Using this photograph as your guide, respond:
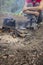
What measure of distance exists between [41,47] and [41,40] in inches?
16.9

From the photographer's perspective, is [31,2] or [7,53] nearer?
[7,53]

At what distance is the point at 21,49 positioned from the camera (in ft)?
10.5

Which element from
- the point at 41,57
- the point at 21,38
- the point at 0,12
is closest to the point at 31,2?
the point at 21,38

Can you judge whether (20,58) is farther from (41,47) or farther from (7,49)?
(41,47)

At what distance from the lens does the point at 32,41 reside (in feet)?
12.1

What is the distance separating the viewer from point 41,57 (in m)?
2.93

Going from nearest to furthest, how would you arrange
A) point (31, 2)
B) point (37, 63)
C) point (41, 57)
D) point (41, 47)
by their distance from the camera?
point (37, 63), point (41, 57), point (41, 47), point (31, 2)

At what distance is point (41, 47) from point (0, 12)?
4.06m

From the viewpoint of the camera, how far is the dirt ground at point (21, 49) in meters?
2.75

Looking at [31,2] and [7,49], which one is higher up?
[31,2]

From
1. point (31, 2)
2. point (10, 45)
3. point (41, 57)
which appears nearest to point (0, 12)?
point (31, 2)

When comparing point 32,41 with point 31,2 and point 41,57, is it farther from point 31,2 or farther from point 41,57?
point 31,2

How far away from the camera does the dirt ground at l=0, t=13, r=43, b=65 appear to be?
275cm

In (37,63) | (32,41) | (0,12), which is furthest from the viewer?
(0,12)
